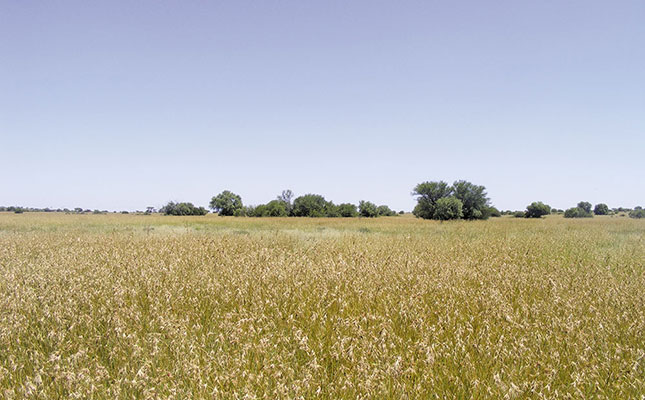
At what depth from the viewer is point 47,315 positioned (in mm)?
3035

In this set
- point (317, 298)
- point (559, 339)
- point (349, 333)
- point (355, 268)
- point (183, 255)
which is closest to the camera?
point (559, 339)

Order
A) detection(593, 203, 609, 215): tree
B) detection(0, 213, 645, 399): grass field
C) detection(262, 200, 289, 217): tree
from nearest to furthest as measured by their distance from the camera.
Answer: detection(0, 213, 645, 399): grass field < detection(262, 200, 289, 217): tree < detection(593, 203, 609, 215): tree

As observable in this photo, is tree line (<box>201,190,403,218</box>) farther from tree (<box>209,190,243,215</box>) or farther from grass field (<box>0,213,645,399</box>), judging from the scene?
grass field (<box>0,213,645,399</box>)

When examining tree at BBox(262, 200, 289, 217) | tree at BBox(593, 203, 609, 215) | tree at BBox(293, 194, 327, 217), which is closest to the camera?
tree at BBox(262, 200, 289, 217)

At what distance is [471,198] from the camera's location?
57.8 m

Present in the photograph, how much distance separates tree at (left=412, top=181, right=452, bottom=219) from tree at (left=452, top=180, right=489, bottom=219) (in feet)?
6.48

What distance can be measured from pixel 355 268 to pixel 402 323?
1986mm

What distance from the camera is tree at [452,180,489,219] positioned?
5726 centimetres

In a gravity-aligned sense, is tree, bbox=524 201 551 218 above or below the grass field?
above

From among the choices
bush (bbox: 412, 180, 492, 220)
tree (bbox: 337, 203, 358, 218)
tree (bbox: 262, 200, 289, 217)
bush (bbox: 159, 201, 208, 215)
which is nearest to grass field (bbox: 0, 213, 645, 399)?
bush (bbox: 412, 180, 492, 220)

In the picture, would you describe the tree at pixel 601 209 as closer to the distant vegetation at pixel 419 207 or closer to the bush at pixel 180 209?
the distant vegetation at pixel 419 207

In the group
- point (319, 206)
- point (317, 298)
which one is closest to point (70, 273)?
point (317, 298)

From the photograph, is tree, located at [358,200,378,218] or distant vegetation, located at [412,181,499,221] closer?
distant vegetation, located at [412,181,499,221]

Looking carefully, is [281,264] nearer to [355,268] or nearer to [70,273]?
[355,268]
